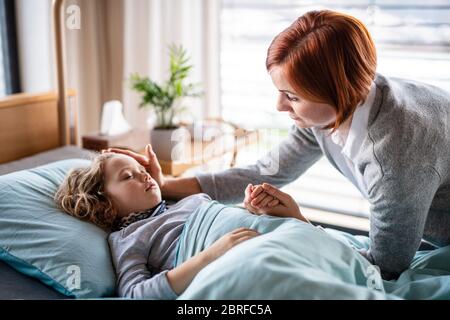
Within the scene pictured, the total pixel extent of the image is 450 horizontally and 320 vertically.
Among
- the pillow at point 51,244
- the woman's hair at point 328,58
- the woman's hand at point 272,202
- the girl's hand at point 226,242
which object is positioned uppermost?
the woman's hair at point 328,58

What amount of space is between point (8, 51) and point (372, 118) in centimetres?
205

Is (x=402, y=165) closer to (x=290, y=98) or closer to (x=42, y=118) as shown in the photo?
(x=290, y=98)

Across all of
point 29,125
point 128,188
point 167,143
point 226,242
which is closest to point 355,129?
point 226,242

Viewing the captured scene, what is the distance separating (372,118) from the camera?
108cm

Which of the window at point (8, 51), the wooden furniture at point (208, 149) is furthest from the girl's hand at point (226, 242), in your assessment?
the window at point (8, 51)

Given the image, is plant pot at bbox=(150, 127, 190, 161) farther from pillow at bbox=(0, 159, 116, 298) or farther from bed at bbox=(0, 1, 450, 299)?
pillow at bbox=(0, 159, 116, 298)

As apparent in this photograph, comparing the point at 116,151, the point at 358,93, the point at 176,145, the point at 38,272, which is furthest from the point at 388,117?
the point at 176,145

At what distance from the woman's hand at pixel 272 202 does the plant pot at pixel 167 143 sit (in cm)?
87

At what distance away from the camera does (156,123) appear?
2.06 meters

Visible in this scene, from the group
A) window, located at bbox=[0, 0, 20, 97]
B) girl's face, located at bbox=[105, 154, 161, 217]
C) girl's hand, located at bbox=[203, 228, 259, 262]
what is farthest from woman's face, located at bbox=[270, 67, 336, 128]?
window, located at bbox=[0, 0, 20, 97]

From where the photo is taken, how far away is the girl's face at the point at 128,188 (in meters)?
1.25

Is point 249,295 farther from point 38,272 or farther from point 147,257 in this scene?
point 38,272

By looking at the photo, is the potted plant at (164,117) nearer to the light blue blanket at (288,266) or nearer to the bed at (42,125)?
the bed at (42,125)

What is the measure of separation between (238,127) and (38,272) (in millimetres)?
1160
